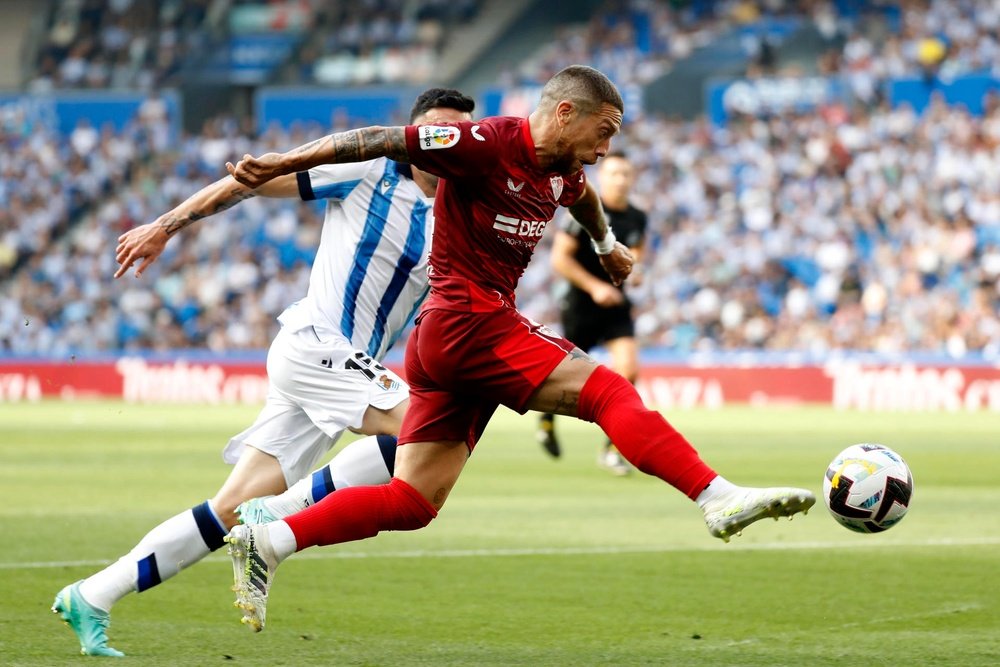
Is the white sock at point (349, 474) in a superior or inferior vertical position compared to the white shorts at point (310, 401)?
inferior

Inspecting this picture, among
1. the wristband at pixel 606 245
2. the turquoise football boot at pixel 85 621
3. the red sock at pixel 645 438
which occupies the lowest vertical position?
the turquoise football boot at pixel 85 621

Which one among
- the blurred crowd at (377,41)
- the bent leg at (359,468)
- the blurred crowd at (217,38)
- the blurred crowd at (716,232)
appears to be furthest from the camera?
the blurred crowd at (217,38)

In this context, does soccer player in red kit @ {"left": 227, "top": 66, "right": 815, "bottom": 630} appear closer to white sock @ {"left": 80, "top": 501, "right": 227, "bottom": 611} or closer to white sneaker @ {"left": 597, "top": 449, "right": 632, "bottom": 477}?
white sock @ {"left": 80, "top": 501, "right": 227, "bottom": 611}

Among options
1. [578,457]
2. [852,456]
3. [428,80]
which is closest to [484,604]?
[852,456]

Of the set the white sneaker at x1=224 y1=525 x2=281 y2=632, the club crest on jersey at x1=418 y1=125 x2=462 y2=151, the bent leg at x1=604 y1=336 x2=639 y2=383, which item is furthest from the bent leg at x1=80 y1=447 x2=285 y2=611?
the bent leg at x1=604 y1=336 x2=639 y2=383

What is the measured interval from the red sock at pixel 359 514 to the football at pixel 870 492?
168 cm

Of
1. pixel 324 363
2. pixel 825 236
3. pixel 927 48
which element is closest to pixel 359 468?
pixel 324 363

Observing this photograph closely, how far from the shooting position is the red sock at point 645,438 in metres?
5.24

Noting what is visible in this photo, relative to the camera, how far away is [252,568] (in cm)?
532

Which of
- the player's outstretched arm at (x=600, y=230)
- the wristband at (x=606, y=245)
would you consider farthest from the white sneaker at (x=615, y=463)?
the wristband at (x=606, y=245)

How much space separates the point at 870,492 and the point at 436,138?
7.34 feet

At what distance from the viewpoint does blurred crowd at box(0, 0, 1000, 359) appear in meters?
26.0

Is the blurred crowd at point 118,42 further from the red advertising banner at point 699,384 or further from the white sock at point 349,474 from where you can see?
the white sock at point 349,474

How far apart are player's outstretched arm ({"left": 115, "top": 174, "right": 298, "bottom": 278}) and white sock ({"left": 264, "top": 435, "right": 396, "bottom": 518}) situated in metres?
1.05
